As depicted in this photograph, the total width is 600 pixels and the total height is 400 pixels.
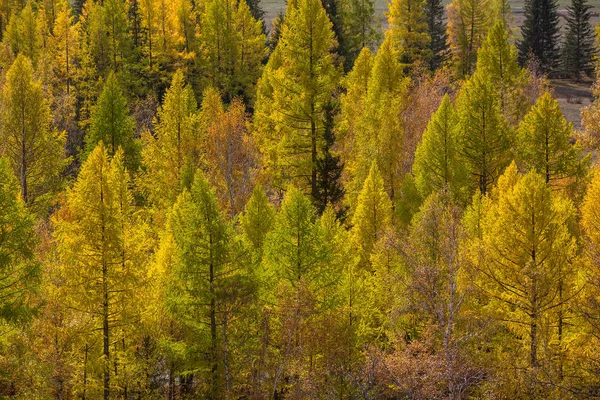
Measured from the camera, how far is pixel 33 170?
4484 cm

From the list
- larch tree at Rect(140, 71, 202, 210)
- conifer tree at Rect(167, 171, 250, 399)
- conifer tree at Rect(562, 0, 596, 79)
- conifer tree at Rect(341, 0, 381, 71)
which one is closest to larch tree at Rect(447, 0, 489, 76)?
conifer tree at Rect(341, 0, 381, 71)

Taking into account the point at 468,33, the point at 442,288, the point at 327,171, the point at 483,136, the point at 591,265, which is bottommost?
the point at 442,288

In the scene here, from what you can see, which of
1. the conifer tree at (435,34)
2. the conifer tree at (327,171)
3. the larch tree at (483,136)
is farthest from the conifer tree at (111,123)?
the conifer tree at (435,34)

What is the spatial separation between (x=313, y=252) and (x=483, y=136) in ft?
51.3

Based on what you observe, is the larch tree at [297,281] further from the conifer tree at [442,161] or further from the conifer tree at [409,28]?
the conifer tree at [409,28]

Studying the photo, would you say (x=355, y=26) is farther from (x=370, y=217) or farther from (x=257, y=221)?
(x=257, y=221)

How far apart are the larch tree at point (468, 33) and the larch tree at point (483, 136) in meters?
32.2

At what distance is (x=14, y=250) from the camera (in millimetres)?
22266

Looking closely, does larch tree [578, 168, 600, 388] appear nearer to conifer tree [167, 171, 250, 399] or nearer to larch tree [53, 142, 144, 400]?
conifer tree [167, 171, 250, 399]

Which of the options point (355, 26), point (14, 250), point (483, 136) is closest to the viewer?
point (14, 250)

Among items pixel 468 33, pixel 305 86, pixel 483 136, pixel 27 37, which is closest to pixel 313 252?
pixel 305 86

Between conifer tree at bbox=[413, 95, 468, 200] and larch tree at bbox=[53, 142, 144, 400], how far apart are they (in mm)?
17335

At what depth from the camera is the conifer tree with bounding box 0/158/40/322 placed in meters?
21.7

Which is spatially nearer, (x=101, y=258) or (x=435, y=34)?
(x=101, y=258)
